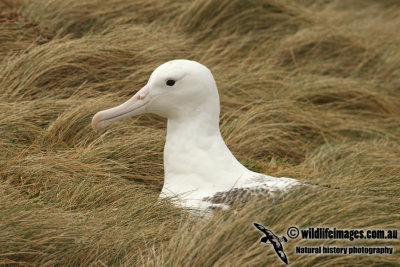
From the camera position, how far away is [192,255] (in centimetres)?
312

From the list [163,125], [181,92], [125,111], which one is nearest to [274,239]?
[181,92]

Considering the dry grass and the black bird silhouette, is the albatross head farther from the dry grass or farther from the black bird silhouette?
the black bird silhouette

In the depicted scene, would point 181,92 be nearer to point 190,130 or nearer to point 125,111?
point 190,130

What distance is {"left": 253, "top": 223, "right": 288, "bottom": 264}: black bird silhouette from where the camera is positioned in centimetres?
316

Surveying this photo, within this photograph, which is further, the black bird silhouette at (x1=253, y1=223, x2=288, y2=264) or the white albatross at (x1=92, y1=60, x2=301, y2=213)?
the white albatross at (x1=92, y1=60, x2=301, y2=213)

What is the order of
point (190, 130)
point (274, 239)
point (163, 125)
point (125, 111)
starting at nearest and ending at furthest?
point (274, 239) < point (190, 130) < point (125, 111) < point (163, 125)

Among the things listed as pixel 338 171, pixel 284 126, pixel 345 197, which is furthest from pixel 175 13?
pixel 345 197

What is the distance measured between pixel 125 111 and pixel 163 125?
4.05ft

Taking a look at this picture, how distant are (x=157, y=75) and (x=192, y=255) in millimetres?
1426

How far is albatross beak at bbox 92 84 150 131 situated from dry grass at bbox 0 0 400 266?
296 millimetres

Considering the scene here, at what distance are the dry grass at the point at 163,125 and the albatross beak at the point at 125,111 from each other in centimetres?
30

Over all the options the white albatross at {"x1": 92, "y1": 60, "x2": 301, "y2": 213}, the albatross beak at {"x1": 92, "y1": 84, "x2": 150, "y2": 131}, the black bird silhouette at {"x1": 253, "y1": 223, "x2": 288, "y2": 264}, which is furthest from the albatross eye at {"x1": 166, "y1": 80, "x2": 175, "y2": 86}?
the black bird silhouette at {"x1": 253, "y1": 223, "x2": 288, "y2": 264}

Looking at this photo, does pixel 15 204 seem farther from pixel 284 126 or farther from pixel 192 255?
pixel 284 126

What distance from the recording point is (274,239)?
3211 millimetres
